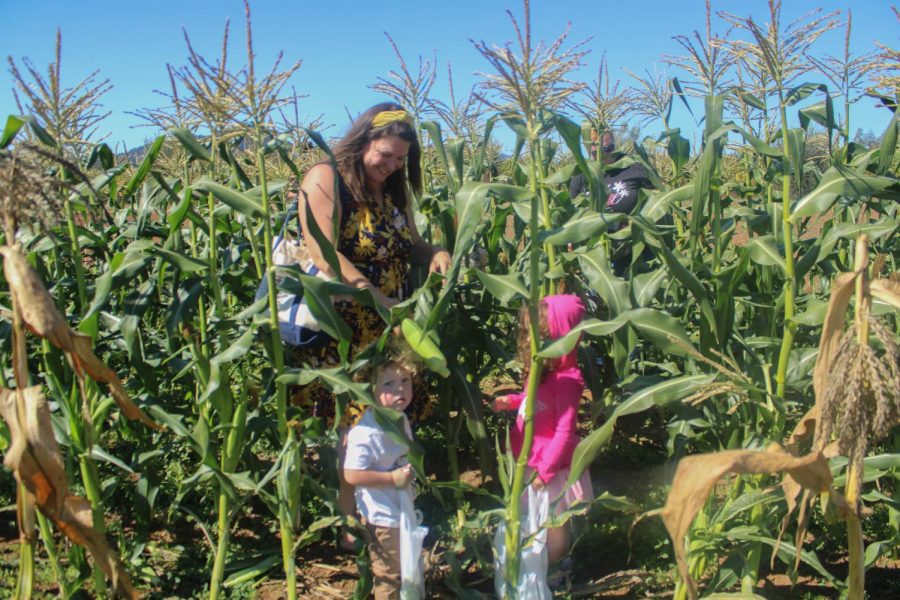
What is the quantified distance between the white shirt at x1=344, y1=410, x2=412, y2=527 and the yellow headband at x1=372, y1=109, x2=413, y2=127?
113 cm

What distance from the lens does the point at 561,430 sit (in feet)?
9.88

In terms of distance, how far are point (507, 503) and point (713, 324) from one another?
96 cm

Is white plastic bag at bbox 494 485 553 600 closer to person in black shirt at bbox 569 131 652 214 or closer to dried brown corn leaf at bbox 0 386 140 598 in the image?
dried brown corn leaf at bbox 0 386 140 598

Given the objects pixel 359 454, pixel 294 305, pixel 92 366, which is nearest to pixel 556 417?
pixel 359 454

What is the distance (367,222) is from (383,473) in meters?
1.03

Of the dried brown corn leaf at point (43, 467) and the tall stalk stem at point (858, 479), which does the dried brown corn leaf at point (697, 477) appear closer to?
the tall stalk stem at point (858, 479)

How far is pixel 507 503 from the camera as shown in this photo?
2.77 metres

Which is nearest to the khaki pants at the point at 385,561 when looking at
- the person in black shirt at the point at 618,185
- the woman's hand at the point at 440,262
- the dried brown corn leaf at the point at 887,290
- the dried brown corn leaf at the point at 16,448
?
the woman's hand at the point at 440,262

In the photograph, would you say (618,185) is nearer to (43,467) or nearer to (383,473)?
(383,473)

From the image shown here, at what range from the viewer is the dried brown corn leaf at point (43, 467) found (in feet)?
5.78

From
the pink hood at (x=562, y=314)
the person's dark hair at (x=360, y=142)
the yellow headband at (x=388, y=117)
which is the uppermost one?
the yellow headband at (x=388, y=117)

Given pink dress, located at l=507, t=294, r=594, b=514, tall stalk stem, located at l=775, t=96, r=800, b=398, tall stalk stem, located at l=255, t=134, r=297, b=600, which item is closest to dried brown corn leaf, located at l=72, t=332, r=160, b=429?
tall stalk stem, located at l=255, t=134, r=297, b=600

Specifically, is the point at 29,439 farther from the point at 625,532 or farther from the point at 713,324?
the point at 625,532

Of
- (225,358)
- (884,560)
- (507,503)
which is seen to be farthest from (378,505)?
(884,560)
